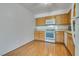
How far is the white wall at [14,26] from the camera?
2.26 m

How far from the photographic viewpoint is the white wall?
7.41 feet

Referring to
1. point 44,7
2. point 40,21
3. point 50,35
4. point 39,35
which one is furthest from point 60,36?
point 44,7

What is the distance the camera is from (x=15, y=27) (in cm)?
274

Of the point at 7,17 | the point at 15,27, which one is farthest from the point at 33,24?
the point at 7,17

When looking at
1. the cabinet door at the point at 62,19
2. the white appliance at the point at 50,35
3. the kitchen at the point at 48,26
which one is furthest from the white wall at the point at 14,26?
the cabinet door at the point at 62,19

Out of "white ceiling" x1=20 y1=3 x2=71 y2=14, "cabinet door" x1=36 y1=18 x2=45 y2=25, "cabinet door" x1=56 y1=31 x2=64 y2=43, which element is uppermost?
"white ceiling" x1=20 y1=3 x2=71 y2=14

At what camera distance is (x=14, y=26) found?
2.69 m

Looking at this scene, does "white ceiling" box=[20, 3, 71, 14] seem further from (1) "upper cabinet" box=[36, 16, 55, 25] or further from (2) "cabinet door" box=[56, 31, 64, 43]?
(2) "cabinet door" box=[56, 31, 64, 43]

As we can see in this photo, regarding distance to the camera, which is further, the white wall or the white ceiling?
the white ceiling

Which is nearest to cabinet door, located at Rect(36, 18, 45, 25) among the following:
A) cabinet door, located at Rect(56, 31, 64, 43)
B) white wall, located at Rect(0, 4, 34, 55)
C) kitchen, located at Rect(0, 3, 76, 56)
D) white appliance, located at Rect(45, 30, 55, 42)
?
kitchen, located at Rect(0, 3, 76, 56)

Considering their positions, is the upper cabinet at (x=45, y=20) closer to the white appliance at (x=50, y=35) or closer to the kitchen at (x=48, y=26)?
the kitchen at (x=48, y=26)

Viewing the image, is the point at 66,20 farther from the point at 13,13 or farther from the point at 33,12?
the point at 13,13

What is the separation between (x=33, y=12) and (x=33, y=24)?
1.24 feet

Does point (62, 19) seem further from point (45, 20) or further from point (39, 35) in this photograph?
point (39, 35)
